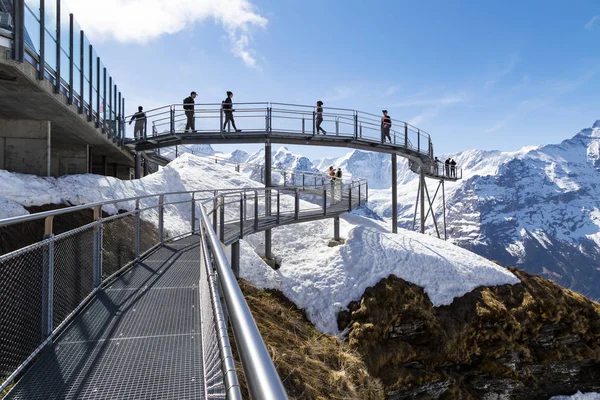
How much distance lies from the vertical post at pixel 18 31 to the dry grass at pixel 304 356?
9.34 m

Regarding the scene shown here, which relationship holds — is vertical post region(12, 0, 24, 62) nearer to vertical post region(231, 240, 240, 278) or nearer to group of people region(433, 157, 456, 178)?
vertical post region(231, 240, 240, 278)

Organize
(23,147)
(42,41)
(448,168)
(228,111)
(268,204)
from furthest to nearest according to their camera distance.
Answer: (448,168), (228,111), (268,204), (23,147), (42,41)

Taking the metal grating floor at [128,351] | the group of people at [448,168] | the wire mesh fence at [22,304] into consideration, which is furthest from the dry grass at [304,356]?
the group of people at [448,168]

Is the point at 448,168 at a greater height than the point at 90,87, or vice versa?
the point at 90,87

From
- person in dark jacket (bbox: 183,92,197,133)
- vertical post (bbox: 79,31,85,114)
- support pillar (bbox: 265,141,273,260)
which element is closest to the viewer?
support pillar (bbox: 265,141,273,260)

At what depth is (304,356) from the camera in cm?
952

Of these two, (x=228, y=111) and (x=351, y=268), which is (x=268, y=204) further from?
(x=228, y=111)

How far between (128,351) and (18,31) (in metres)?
11.1

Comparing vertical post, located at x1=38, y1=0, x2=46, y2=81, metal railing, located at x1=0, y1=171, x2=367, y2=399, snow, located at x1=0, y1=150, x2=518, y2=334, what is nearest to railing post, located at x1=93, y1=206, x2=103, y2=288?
metal railing, located at x1=0, y1=171, x2=367, y2=399

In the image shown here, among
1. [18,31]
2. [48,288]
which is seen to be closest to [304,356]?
[48,288]

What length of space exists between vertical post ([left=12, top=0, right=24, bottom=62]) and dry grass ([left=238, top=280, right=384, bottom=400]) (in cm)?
934

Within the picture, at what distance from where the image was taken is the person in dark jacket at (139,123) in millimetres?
22000

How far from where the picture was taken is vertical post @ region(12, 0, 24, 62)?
1048cm

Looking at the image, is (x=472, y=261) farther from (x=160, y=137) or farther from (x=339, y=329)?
(x=160, y=137)
